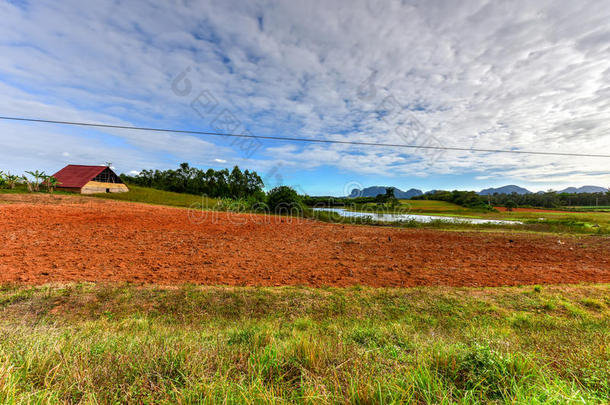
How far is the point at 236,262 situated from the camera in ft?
26.5

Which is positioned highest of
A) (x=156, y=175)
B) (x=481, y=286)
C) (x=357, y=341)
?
(x=156, y=175)

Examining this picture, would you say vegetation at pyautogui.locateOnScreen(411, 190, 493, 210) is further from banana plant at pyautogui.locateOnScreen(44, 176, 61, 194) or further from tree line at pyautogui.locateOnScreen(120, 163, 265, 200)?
banana plant at pyautogui.locateOnScreen(44, 176, 61, 194)

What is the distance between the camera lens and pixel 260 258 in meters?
8.73

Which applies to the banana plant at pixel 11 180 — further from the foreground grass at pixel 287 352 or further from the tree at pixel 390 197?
the tree at pixel 390 197

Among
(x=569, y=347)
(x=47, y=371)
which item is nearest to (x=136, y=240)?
(x=47, y=371)

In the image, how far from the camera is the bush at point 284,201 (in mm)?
28594

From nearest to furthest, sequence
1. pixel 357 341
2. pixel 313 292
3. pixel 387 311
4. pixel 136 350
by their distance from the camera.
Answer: pixel 136 350 < pixel 357 341 < pixel 387 311 < pixel 313 292

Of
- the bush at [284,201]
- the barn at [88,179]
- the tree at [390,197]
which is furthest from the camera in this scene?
the barn at [88,179]

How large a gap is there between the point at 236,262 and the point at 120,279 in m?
3.24

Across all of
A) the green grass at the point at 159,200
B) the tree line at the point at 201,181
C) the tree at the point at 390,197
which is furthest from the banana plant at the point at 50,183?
the tree at the point at 390,197

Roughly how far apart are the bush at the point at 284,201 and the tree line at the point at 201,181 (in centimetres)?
2166

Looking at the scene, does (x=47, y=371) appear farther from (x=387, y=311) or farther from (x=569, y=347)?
(x=569, y=347)

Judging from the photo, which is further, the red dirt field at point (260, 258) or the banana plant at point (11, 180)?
the banana plant at point (11, 180)

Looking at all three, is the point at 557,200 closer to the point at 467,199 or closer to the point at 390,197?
the point at 467,199
